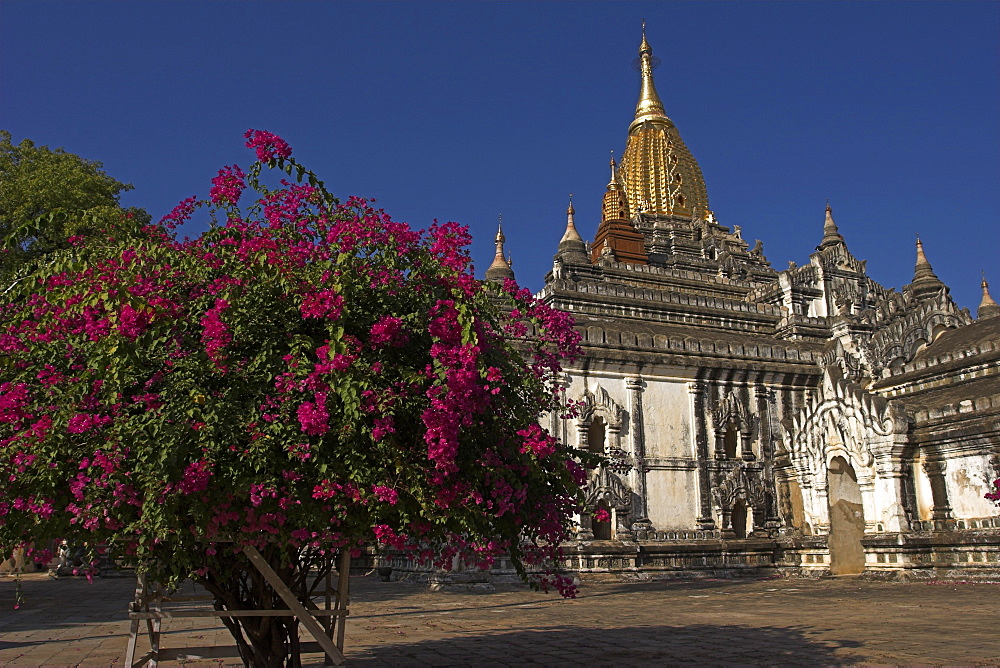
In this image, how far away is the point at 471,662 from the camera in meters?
10.5

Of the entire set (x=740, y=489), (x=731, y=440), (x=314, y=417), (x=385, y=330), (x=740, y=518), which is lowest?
(x=314, y=417)

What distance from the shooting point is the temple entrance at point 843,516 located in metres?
26.5

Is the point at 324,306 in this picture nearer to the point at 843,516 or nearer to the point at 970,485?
the point at 970,485

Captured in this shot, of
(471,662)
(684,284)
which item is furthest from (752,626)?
(684,284)

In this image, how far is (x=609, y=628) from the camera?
1406 cm

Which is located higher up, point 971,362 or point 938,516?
point 971,362

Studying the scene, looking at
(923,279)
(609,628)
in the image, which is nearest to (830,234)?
(923,279)

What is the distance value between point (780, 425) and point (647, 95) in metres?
Answer: 42.4

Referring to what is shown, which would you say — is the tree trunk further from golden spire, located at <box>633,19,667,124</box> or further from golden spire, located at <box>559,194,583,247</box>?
golden spire, located at <box>633,19,667,124</box>

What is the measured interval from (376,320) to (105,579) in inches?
1147

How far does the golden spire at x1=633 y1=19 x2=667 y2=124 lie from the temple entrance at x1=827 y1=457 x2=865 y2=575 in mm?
45181

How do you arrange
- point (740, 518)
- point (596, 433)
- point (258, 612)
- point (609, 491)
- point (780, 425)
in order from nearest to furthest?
point (258, 612) → point (609, 491) → point (596, 433) → point (740, 518) → point (780, 425)

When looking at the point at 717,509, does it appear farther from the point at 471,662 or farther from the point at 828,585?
the point at 471,662

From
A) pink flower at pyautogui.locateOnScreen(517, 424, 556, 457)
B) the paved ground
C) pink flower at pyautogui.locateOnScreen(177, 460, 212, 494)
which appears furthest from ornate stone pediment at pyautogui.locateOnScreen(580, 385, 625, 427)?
pink flower at pyautogui.locateOnScreen(177, 460, 212, 494)
